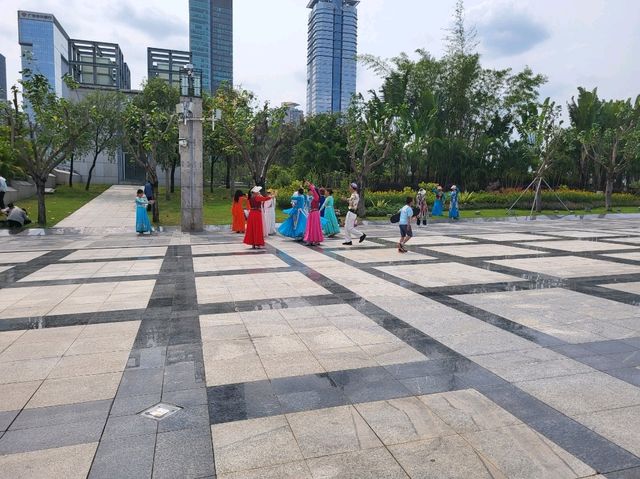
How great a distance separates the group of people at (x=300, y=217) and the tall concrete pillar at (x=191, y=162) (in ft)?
4.81

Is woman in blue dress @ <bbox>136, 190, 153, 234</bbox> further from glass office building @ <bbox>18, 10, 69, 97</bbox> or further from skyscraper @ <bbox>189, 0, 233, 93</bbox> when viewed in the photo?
skyscraper @ <bbox>189, 0, 233, 93</bbox>

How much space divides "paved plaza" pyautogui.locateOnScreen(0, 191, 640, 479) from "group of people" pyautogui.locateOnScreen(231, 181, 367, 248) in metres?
3.45

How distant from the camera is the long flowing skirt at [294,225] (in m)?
14.5

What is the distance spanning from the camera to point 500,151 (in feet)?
110

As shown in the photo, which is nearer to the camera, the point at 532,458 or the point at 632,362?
the point at 532,458

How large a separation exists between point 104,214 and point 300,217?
12.5m

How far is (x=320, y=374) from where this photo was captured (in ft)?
14.4

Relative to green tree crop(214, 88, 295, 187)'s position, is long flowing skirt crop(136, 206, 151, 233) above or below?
below

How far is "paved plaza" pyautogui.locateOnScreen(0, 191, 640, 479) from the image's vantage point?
310 centimetres

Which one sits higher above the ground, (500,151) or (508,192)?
(500,151)

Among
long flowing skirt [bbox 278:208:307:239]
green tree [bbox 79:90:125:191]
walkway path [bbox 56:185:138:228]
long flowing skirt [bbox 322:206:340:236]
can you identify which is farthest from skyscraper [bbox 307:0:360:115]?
long flowing skirt [bbox 278:208:307:239]

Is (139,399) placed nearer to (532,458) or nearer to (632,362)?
(532,458)

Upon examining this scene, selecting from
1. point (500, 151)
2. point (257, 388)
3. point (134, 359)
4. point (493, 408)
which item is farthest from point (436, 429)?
point (500, 151)

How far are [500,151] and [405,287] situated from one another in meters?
28.4
